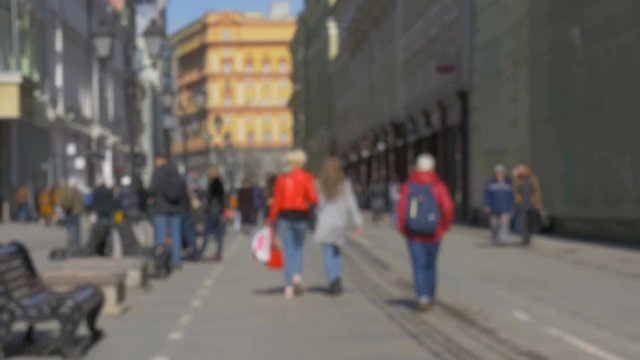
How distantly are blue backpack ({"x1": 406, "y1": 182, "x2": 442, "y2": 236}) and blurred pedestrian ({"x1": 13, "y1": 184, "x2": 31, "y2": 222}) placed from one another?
1565 inches

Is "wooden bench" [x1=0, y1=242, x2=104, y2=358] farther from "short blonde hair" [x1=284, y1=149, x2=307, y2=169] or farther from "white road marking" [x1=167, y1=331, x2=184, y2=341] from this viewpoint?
"short blonde hair" [x1=284, y1=149, x2=307, y2=169]

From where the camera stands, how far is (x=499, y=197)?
2984cm

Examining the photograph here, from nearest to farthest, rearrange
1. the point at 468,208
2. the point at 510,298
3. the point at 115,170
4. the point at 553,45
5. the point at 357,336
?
the point at 357,336 < the point at 510,298 < the point at 553,45 < the point at 468,208 < the point at 115,170

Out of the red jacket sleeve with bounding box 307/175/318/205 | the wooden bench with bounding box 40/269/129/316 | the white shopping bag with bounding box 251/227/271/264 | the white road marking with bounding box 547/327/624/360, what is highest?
the red jacket sleeve with bounding box 307/175/318/205

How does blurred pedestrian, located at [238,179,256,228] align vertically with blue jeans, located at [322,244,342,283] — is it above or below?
above

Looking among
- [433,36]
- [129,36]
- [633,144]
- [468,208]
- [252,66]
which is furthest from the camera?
[252,66]

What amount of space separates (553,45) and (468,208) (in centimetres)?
1449

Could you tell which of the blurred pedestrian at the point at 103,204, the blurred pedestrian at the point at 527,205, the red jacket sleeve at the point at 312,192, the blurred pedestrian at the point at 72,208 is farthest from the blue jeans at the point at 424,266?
the blurred pedestrian at the point at 72,208

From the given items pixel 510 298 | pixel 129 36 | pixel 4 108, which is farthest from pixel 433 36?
pixel 510 298

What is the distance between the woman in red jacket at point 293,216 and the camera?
17.2m

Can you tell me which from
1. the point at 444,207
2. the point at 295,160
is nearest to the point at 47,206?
the point at 295,160

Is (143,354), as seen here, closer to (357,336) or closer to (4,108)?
(357,336)

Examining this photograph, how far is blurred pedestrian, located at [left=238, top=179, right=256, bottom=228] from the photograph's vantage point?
42031 mm

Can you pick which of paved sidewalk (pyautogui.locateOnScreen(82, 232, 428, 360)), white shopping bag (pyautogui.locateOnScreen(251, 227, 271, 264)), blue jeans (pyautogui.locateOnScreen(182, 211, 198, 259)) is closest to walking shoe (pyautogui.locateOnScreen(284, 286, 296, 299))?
paved sidewalk (pyautogui.locateOnScreen(82, 232, 428, 360))
